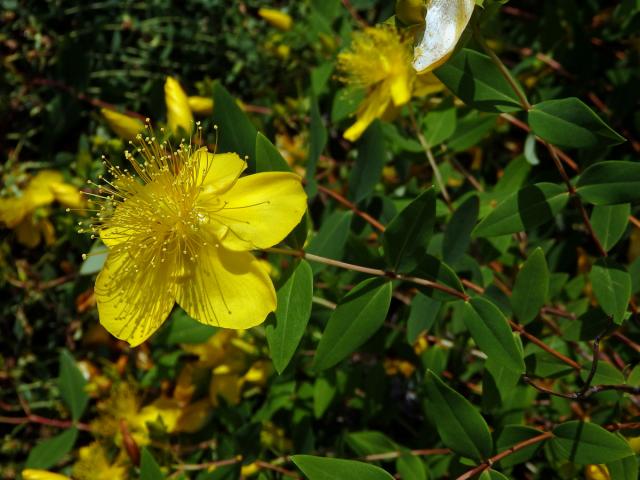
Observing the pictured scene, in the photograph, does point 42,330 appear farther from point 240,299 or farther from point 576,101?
point 576,101

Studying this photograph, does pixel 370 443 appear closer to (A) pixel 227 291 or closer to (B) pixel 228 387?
(B) pixel 228 387

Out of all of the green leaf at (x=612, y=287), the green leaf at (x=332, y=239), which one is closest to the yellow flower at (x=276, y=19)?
the green leaf at (x=332, y=239)

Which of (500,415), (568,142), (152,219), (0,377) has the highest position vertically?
(568,142)

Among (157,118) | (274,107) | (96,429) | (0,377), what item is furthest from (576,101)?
(0,377)

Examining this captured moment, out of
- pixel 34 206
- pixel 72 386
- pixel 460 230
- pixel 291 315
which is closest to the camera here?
pixel 291 315

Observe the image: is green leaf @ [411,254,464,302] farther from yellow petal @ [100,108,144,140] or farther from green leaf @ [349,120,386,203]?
yellow petal @ [100,108,144,140]

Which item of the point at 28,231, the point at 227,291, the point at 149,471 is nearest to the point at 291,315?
the point at 227,291

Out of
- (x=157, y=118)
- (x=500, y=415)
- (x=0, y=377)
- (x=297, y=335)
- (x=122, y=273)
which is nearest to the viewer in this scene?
(x=297, y=335)

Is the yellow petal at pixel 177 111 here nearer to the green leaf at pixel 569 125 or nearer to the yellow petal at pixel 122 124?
the yellow petal at pixel 122 124
